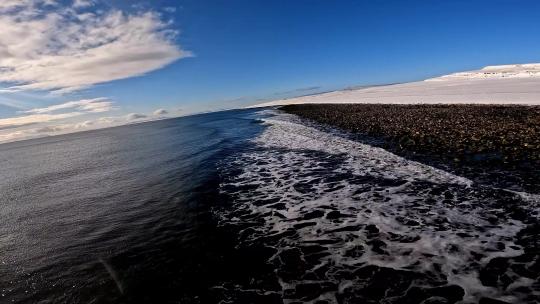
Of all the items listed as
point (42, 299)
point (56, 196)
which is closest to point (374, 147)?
point (42, 299)

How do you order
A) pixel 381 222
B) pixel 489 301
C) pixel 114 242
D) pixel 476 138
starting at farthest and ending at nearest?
pixel 476 138 < pixel 114 242 < pixel 381 222 < pixel 489 301

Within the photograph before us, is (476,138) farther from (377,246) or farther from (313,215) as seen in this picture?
(377,246)

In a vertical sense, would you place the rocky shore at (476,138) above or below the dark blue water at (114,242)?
above

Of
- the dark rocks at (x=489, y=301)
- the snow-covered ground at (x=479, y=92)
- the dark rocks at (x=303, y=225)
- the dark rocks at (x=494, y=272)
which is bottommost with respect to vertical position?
the dark rocks at (x=489, y=301)

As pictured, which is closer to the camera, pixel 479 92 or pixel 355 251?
pixel 355 251

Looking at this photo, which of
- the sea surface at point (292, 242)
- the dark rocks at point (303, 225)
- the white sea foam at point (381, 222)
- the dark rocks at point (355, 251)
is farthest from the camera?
the dark rocks at point (303, 225)

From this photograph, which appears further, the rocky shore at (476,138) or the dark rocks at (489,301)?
the rocky shore at (476,138)

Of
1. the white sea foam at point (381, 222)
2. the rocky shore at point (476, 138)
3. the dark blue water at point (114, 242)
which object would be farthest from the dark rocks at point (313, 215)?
the rocky shore at point (476, 138)

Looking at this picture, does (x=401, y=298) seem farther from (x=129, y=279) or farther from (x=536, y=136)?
(x=536, y=136)

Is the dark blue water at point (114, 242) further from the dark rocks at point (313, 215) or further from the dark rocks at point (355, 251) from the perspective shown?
the dark rocks at point (355, 251)

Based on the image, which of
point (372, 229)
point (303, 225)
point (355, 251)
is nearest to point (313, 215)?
point (303, 225)
